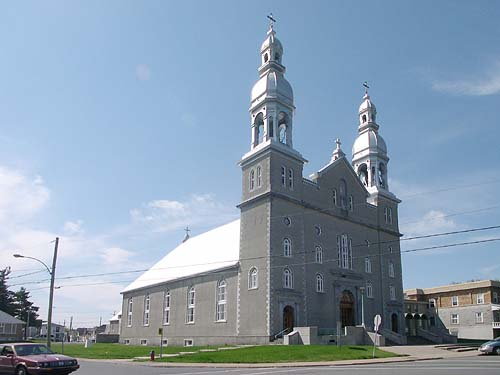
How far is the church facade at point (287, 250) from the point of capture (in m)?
40.5

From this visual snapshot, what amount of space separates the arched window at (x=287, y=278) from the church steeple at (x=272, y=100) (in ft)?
36.0

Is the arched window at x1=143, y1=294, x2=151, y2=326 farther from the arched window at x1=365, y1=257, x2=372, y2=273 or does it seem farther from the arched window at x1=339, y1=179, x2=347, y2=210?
the arched window at x1=339, y1=179, x2=347, y2=210

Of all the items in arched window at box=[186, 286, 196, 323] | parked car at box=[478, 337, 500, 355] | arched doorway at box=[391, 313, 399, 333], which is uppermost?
arched window at box=[186, 286, 196, 323]

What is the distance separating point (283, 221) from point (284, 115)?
988 centimetres

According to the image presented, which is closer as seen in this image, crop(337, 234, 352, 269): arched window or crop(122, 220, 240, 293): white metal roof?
crop(337, 234, 352, 269): arched window

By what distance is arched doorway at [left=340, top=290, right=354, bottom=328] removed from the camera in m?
44.8

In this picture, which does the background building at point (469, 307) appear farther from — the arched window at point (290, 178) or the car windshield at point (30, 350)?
the car windshield at point (30, 350)

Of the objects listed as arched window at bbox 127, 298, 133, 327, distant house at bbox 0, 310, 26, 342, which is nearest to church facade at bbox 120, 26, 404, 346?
arched window at bbox 127, 298, 133, 327

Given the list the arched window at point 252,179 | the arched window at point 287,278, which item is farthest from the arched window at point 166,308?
the arched window at point 287,278

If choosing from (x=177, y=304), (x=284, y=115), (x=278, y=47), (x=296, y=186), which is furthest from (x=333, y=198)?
(x=177, y=304)

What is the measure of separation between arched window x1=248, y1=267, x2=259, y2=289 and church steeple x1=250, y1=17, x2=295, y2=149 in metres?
11.0

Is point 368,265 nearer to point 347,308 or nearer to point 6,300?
point 347,308

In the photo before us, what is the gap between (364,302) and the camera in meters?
46.9

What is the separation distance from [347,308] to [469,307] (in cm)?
2741
